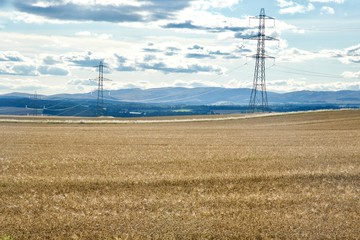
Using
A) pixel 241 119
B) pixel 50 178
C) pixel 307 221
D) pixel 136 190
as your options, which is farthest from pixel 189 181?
pixel 241 119

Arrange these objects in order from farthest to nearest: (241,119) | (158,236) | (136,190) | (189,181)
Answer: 1. (241,119)
2. (189,181)
3. (136,190)
4. (158,236)

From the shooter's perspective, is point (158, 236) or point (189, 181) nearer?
point (158, 236)

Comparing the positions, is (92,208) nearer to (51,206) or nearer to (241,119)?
(51,206)

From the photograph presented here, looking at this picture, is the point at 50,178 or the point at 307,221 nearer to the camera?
the point at 307,221

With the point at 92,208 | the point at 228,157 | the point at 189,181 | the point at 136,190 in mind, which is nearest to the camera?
the point at 92,208

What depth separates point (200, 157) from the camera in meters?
32.1

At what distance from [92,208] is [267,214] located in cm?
536

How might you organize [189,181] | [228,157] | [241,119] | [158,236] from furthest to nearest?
[241,119] < [228,157] < [189,181] < [158,236]

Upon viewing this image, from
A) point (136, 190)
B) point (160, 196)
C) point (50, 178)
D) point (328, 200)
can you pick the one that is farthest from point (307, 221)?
point (50, 178)

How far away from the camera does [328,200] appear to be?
18672mm

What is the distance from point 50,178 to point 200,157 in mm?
10991

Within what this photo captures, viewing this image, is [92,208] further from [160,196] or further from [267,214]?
[267,214]

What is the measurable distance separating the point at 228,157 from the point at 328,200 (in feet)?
43.7

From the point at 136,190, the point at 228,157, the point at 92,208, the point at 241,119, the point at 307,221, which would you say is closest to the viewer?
the point at 307,221
